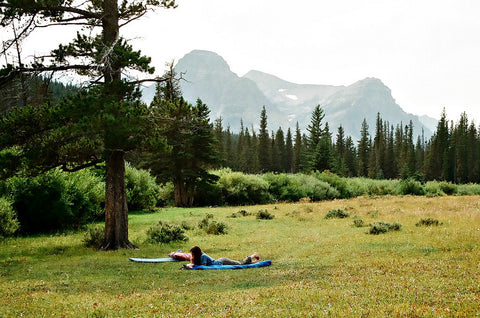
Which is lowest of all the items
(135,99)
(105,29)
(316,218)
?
(316,218)

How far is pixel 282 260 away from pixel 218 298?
4816 mm

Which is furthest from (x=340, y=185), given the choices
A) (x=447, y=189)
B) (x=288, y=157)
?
(x=288, y=157)

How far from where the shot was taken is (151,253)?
1315 cm

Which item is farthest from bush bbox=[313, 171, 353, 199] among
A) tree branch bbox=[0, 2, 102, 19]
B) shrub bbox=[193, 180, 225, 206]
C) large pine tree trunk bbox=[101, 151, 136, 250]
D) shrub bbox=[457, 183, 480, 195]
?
tree branch bbox=[0, 2, 102, 19]

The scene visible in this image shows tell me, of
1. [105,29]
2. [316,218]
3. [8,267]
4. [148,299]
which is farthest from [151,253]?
[316,218]

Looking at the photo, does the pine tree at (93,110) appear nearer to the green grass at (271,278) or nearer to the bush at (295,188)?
the green grass at (271,278)

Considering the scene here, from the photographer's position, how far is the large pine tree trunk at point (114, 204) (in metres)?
13.4

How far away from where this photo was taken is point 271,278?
28.5 feet

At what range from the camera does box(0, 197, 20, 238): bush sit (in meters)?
15.2

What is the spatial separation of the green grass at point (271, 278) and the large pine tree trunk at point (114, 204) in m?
0.75

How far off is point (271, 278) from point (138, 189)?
20153mm

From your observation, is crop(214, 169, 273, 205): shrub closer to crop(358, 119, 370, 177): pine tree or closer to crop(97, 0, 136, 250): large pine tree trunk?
crop(97, 0, 136, 250): large pine tree trunk

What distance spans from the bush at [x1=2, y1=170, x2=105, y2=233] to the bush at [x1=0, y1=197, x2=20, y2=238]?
1.13 metres

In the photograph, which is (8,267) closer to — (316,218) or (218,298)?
(218,298)
